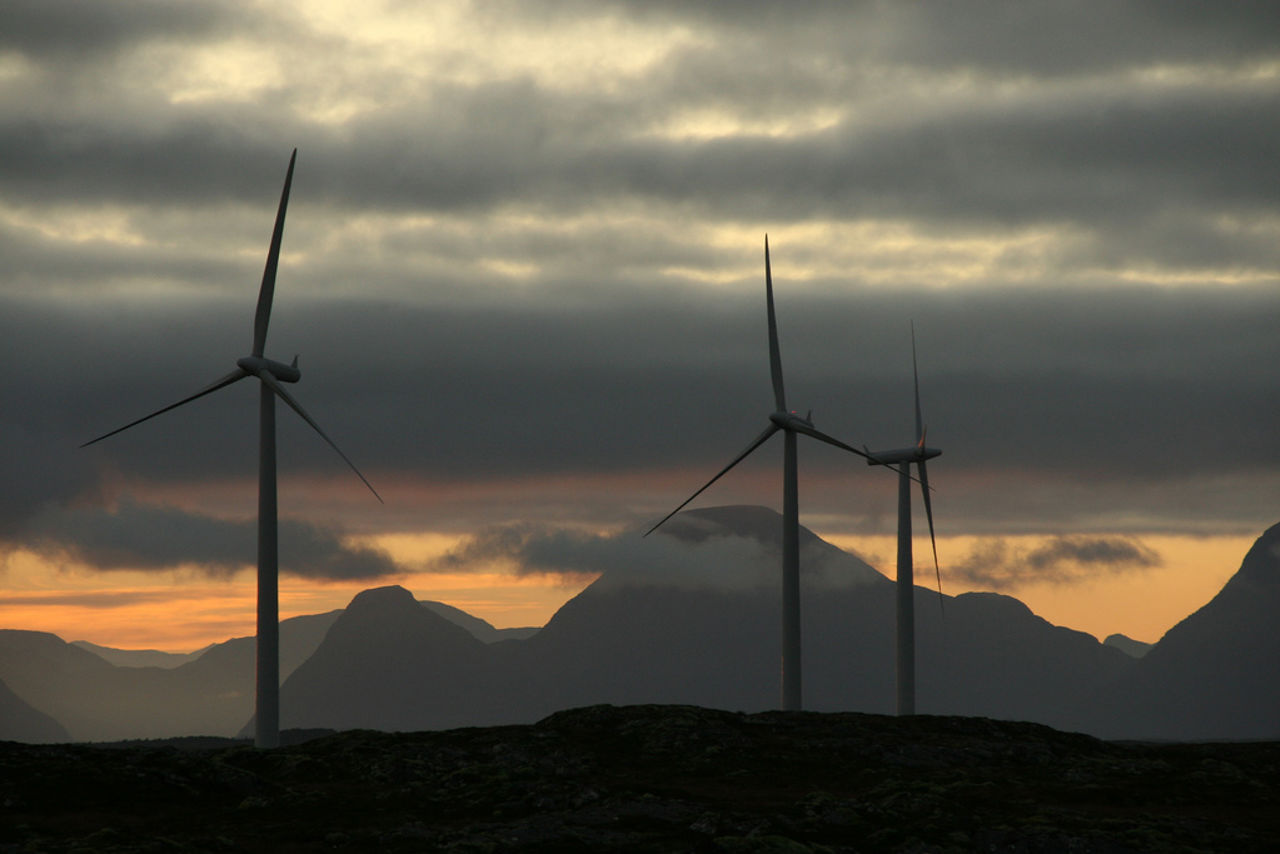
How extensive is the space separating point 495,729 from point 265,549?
29.9 metres

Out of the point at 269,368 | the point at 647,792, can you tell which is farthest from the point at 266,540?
the point at 647,792

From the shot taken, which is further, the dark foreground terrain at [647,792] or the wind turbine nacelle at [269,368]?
the wind turbine nacelle at [269,368]

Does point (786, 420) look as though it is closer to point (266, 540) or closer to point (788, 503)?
point (788, 503)

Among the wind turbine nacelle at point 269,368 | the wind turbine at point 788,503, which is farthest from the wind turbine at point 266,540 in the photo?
the wind turbine at point 788,503

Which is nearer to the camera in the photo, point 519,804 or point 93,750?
point 519,804

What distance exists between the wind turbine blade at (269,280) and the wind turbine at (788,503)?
48702 mm

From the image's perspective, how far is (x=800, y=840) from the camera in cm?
10062

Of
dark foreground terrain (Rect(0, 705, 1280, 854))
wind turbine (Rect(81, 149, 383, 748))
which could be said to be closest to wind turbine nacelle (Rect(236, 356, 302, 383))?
wind turbine (Rect(81, 149, 383, 748))

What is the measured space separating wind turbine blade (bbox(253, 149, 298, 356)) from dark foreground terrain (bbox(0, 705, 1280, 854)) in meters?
45.8

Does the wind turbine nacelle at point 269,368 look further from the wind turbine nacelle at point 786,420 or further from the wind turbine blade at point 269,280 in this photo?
the wind turbine nacelle at point 786,420

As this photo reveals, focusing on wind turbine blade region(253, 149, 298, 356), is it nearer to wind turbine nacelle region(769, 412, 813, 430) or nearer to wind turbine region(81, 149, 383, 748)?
wind turbine region(81, 149, 383, 748)

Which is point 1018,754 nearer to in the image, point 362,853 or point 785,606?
point 785,606

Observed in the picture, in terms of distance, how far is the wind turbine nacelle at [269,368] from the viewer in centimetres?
15388

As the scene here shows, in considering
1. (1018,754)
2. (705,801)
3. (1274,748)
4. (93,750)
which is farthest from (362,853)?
(1274,748)
